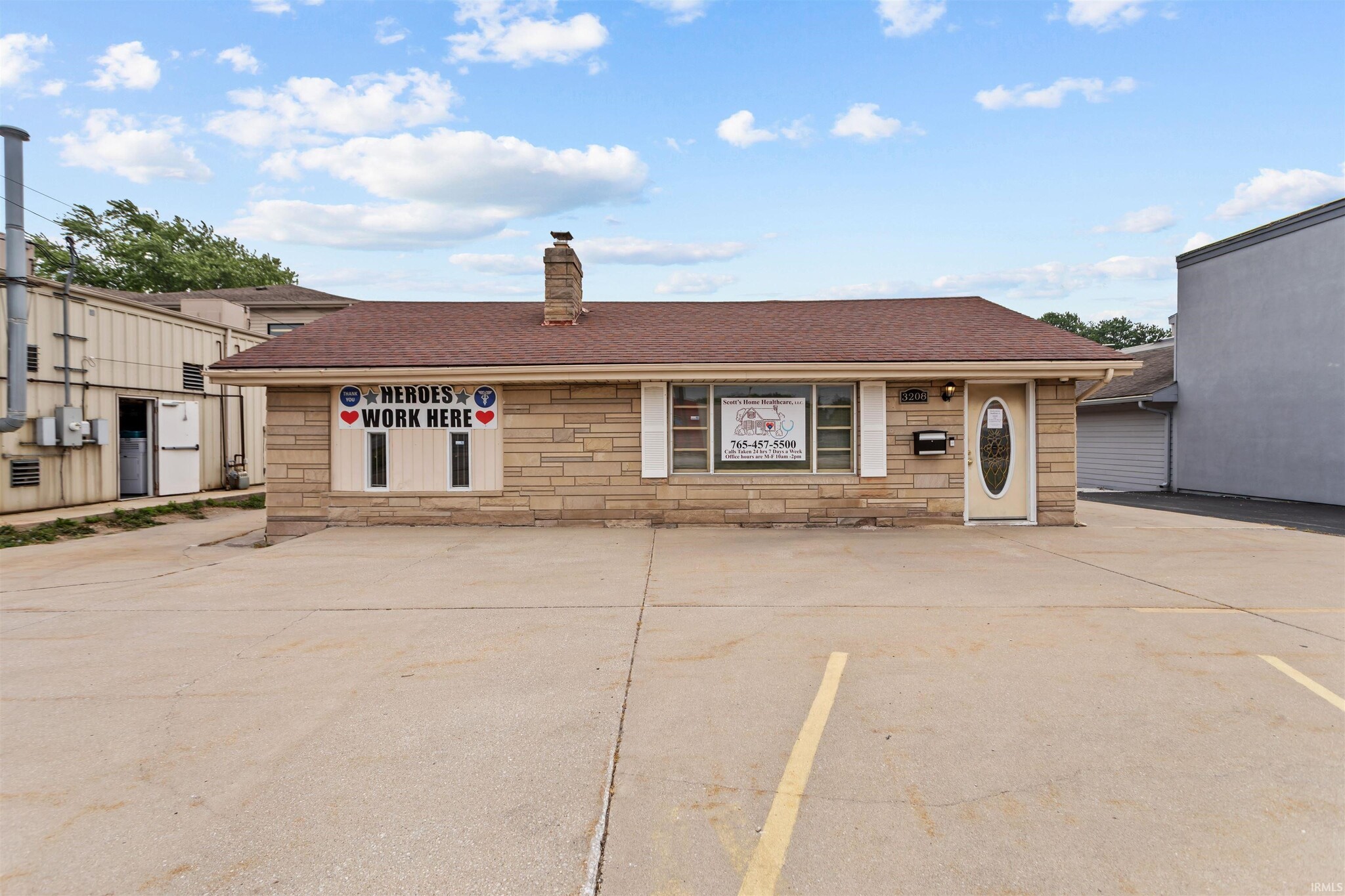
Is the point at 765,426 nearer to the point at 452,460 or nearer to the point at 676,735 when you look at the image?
the point at 452,460

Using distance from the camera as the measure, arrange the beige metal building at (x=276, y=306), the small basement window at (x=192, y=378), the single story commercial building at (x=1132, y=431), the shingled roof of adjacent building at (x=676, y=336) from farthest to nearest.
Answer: the beige metal building at (x=276, y=306) → the single story commercial building at (x=1132, y=431) → the small basement window at (x=192, y=378) → the shingled roof of adjacent building at (x=676, y=336)

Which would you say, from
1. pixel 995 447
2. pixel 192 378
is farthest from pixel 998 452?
pixel 192 378

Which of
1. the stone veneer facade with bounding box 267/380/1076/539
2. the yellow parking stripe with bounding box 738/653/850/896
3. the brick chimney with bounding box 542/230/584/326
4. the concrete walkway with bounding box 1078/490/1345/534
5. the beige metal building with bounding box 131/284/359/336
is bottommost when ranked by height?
the yellow parking stripe with bounding box 738/653/850/896

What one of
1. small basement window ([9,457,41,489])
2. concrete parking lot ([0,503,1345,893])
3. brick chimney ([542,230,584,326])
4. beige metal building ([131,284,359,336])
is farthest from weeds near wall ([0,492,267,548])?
beige metal building ([131,284,359,336])

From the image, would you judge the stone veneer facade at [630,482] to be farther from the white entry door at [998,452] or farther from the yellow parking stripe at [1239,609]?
the yellow parking stripe at [1239,609]

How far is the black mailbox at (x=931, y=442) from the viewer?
10.5 metres

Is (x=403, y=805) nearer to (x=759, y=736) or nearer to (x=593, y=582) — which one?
(x=759, y=736)

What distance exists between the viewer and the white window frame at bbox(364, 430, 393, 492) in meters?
10.6

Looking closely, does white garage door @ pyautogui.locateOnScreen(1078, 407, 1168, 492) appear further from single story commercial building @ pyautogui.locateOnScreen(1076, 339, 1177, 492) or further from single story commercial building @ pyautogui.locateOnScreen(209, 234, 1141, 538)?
single story commercial building @ pyautogui.locateOnScreen(209, 234, 1141, 538)

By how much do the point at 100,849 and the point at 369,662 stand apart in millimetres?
2022

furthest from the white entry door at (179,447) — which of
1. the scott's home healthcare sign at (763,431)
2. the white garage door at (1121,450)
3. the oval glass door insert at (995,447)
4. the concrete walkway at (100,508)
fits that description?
the white garage door at (1121,450)

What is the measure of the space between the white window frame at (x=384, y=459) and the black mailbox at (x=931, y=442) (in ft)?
26.6

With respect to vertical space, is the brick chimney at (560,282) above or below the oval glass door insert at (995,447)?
above

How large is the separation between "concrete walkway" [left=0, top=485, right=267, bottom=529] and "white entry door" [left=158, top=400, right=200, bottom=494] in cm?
24
